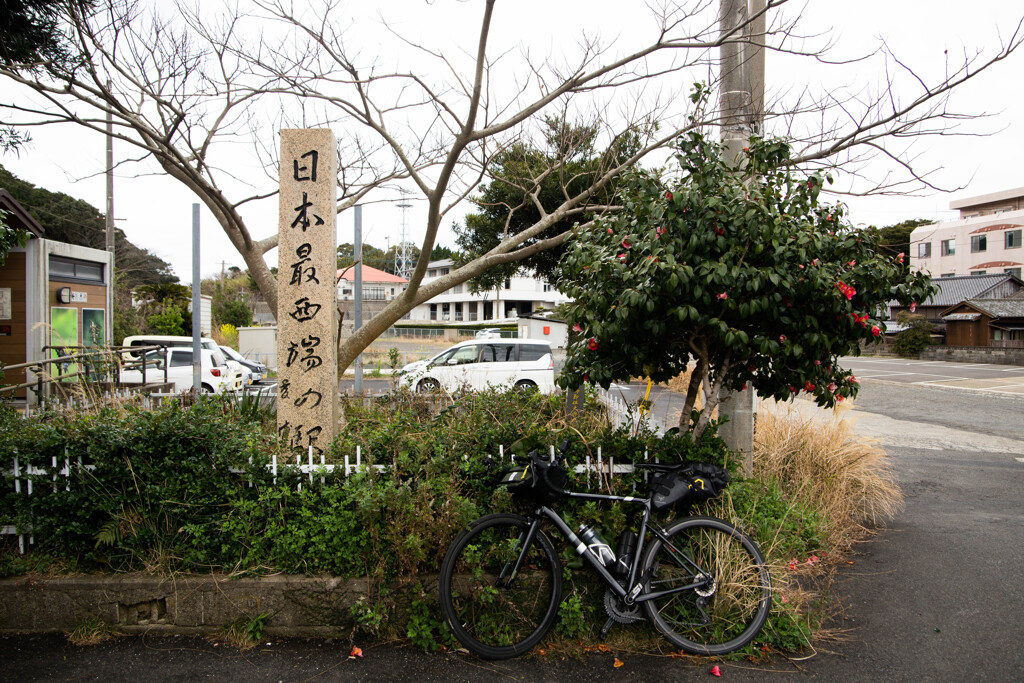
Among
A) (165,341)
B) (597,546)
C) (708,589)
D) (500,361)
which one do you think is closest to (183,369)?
(165,341)

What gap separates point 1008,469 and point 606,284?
23.5ft

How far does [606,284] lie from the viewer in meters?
3.73

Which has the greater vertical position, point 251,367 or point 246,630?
point 251,367

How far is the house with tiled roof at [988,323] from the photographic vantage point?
31547 millimetres

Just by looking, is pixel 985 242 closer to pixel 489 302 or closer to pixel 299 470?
pixel 489 302

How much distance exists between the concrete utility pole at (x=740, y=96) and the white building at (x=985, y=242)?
39765mm

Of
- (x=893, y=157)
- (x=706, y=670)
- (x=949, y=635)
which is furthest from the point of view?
(x=893, y=157)

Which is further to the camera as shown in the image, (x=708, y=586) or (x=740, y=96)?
(x=740, y=96)

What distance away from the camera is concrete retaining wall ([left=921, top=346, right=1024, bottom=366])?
2875cm

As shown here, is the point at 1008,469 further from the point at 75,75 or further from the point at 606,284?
the point at 75,75

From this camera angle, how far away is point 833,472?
5.39 metres

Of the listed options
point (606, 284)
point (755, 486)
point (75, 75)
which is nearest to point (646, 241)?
point (606, 284)

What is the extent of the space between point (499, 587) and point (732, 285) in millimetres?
2113

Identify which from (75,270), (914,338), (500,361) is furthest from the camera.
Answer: (914,338)
